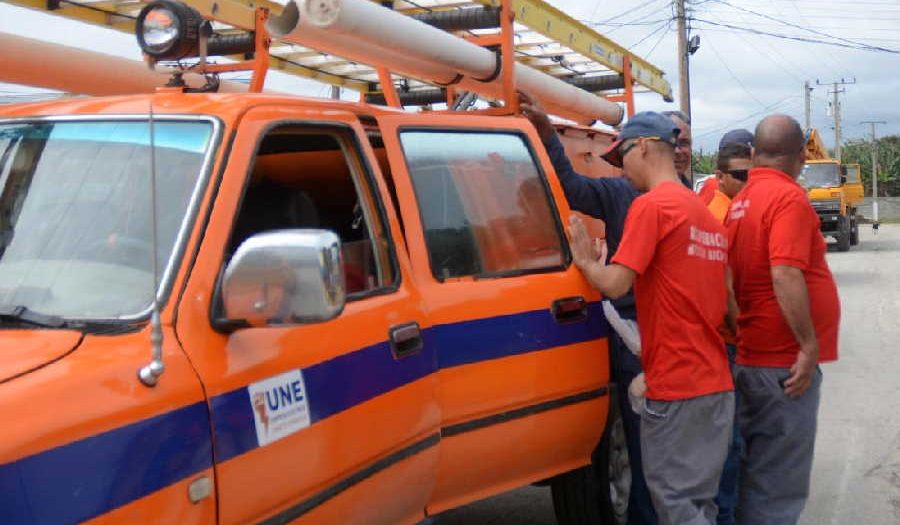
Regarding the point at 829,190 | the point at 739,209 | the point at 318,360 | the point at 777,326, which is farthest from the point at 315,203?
the point at 829,190

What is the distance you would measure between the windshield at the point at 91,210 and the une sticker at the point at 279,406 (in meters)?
0.35

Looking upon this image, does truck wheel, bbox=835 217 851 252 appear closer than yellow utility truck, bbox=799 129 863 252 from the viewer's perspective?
No

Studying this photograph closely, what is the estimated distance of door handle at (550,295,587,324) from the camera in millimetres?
4133

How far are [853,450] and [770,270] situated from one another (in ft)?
11.0

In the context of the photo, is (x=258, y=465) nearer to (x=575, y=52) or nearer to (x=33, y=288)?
(x=33, y=288)

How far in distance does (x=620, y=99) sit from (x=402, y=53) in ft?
11.6

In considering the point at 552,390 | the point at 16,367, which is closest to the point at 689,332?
the point at 552,390

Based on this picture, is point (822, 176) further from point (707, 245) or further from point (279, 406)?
point (279, 406)

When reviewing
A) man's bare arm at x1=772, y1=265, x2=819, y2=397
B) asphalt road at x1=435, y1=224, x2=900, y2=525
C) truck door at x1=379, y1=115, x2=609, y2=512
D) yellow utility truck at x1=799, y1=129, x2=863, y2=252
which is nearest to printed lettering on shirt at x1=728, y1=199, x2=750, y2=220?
man's bare arm at x1=772, y1=265, x2=819, y2=397

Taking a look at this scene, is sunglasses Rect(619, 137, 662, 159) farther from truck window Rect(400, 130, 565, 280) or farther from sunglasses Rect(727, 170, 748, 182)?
sunglasses Rect(727, 170, 748, 182)

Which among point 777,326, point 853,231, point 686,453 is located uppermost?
point 777,326

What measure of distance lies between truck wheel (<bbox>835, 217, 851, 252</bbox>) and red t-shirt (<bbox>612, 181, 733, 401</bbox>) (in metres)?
26.0

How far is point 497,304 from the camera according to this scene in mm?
3830

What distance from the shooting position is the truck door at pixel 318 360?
250 centimetres
